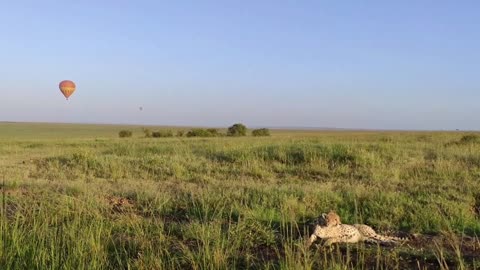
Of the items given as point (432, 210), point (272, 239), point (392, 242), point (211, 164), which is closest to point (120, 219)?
point (272, 239)

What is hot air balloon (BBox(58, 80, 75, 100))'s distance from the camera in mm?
37000

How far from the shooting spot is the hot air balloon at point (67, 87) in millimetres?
37000

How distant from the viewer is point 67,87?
37.1 metres

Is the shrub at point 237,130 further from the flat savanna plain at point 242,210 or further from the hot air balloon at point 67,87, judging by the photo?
the flat savanna plain at point 242,210

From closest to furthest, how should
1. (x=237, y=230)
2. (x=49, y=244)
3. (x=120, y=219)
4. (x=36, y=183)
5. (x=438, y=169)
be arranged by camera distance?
(x=49, y=244)
(x=237, y=230)
(x=120, y=219)
(x=36, y=183)
(x=438, y=169)

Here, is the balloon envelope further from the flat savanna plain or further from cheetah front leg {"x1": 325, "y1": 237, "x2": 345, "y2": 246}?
cheetah front leg {"x1": 325, "y1": 237, "x2": 345, "y2": 246}

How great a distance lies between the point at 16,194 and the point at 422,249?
22.6ft

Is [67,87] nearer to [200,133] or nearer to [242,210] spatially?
[200,133]

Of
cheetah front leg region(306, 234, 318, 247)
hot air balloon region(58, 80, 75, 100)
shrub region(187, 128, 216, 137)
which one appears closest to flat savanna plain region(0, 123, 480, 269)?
cheetah front leg region(306, 234, 318, 247)

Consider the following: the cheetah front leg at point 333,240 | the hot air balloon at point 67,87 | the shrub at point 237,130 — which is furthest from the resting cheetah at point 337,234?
the shrub at point 237,130

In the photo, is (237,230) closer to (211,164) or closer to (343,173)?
(343,173)

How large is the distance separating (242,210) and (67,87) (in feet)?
105

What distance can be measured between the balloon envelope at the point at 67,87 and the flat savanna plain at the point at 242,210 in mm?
21213

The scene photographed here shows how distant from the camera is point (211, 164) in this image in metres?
15.4
